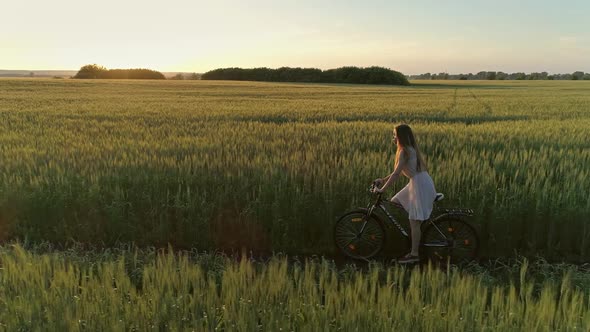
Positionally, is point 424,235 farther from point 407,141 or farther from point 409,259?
point 407,141

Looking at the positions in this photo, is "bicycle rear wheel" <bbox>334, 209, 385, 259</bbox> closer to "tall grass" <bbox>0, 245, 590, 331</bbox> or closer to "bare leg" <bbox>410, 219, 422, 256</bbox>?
"bare leg" <bbox>410, 219, 422, 256</bbox>

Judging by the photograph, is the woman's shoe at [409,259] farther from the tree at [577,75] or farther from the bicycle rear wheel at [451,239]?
the tree at [577,75]

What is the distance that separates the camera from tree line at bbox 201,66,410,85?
8681 cm

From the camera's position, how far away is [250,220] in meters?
5.25

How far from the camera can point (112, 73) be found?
92.4 m

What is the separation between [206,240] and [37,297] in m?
2.52

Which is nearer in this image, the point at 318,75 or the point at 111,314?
the point at 111,314

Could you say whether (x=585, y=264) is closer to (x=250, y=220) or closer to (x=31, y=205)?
(x=250, y=220)

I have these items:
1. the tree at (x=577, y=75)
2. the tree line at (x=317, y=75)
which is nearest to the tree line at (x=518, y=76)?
A: the tree at (x=577, y=75)

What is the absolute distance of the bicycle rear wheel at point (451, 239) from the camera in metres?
4.50

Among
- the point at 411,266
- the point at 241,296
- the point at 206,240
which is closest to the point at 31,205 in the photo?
the point at 206,240

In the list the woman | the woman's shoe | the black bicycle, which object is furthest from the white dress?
the woman's shoe

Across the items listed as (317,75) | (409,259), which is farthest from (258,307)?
(317,75)

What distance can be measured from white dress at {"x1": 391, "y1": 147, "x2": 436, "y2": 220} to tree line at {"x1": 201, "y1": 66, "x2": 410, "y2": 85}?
272 feet
